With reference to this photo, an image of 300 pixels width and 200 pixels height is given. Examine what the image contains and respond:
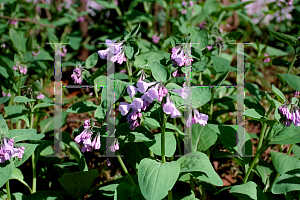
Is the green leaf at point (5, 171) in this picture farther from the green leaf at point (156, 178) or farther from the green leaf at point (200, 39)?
the green leaf at point (200, 39)

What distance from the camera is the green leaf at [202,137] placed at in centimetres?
197

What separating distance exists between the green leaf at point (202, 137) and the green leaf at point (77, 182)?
2.25ft

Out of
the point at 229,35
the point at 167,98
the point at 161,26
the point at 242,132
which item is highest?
the point at 161,26

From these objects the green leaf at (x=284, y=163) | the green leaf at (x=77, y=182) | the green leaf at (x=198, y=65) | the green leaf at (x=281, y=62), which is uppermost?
the green leaf at (x=281, y=62)

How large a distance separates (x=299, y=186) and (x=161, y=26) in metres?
3.41

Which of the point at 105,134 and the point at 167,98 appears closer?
the point at 167,98

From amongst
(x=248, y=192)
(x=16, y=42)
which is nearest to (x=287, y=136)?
(x=248, y=192)

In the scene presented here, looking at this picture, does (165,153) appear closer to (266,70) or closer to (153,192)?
(153,192)

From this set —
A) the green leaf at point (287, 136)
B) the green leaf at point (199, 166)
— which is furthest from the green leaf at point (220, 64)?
the green leaf at point (199, 166)

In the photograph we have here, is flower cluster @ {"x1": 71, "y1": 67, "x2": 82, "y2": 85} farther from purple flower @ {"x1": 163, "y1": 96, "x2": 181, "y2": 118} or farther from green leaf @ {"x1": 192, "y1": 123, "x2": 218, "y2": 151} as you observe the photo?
green leaf @ {"x1": 192, "y1": 123, "x2": 218, "y2": 151}

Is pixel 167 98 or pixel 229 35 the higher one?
pixel 229 35

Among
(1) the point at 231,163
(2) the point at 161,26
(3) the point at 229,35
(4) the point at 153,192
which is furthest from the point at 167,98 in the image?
(2) the point at 161,26

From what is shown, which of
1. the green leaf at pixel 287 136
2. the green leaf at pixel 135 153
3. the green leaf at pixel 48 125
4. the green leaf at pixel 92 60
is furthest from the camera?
the green leaf at pixel 48 125

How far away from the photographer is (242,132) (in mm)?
1909
